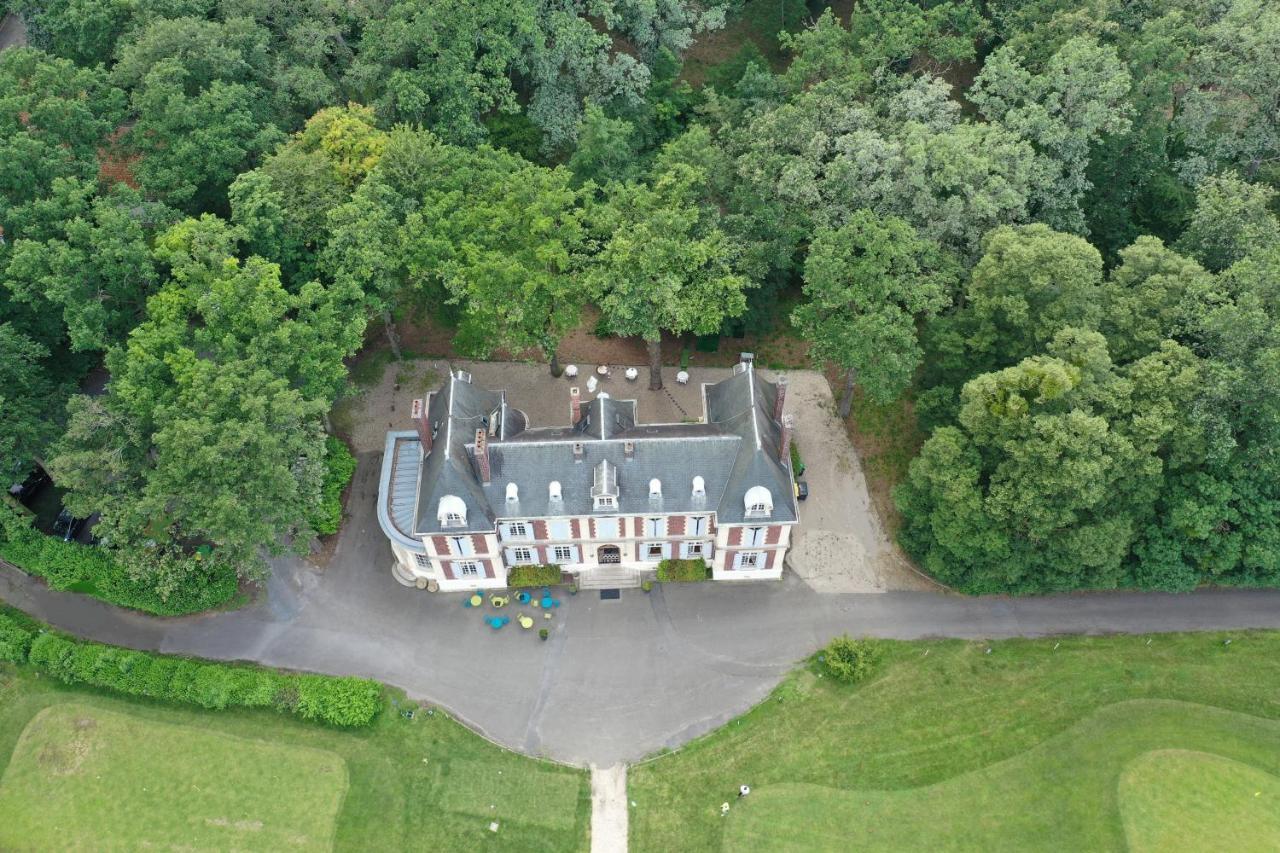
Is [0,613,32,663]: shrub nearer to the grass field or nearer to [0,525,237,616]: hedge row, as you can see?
[0,525,237,616]: hedge row

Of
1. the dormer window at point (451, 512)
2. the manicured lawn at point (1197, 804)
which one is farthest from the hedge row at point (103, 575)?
the manicured lawn at point (1197, 804)

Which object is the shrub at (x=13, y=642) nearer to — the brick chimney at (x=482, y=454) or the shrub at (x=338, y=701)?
the shrub at (x=338, y=701)

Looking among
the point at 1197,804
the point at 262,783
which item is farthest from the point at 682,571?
the point at 1197,804

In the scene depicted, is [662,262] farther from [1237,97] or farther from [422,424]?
[1237,97]

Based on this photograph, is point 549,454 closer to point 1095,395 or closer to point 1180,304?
point 1095,395

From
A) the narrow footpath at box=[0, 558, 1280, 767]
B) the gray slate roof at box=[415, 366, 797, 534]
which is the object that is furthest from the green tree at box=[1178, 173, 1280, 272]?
the gray slate roof at box=[415, 366, 797, 534]
